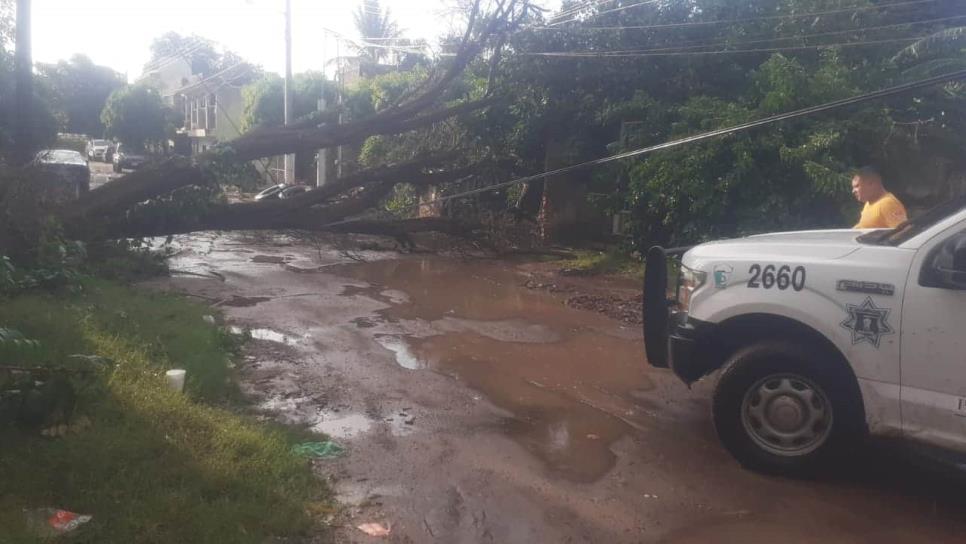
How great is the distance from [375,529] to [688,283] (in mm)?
2553

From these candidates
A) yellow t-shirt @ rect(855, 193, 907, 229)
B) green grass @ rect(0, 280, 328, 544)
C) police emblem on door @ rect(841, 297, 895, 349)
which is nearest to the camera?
green grass @ rect(0, 280, 328, 544)

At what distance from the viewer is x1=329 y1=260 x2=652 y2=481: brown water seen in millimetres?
5699

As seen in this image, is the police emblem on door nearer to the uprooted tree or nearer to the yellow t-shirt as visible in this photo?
the yellow t-shirt

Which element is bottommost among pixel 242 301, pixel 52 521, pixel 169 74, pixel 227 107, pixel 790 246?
pixel 52 521

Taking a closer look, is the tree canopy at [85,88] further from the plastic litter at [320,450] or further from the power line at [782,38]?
the plastic litter at [320,450]

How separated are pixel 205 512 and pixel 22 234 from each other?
20.9ft

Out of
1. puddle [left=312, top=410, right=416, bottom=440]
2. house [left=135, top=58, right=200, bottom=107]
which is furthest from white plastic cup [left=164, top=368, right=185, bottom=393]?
house [left=135, top=58, right=200, bottom=107]

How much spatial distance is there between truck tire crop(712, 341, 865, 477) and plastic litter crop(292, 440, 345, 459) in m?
2.36

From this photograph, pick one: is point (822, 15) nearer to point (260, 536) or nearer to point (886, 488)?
point (886, 488)

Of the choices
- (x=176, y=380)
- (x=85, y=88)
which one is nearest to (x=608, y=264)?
(x=176, y=380)

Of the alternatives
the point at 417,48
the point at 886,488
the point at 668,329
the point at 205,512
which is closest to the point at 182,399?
the point at 205,512

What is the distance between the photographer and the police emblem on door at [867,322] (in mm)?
4367

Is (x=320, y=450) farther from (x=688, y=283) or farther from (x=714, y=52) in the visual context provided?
(x=714, y=52)

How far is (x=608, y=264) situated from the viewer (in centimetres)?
1391
